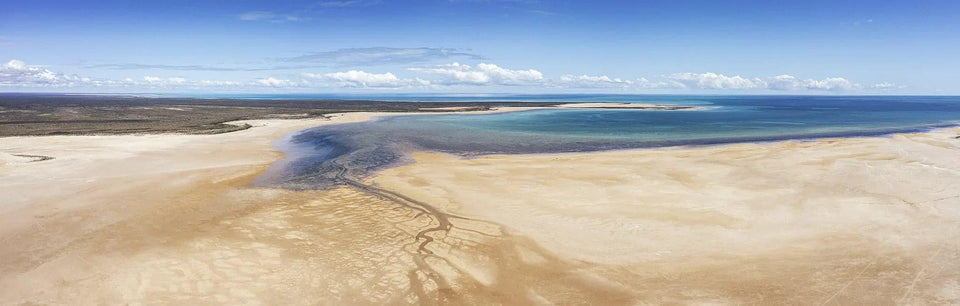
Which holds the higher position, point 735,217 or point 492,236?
point 735,217

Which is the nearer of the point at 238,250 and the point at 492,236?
the point at 238,250

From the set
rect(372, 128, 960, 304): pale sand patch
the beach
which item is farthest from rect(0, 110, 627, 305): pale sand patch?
rect(372, 128, 960, 304): pale sand patch

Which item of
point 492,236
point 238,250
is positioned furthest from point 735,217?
point 238,250

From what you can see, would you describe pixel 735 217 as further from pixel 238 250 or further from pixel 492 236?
pixel 238 250

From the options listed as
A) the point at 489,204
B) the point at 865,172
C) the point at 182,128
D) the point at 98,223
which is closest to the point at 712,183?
the point at 865,172

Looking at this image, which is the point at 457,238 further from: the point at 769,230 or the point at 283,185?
the point at 283,185

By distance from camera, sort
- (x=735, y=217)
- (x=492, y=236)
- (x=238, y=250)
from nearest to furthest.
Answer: (x=238, y=250)
(x=492, y=236)
(x=735, y=217)
